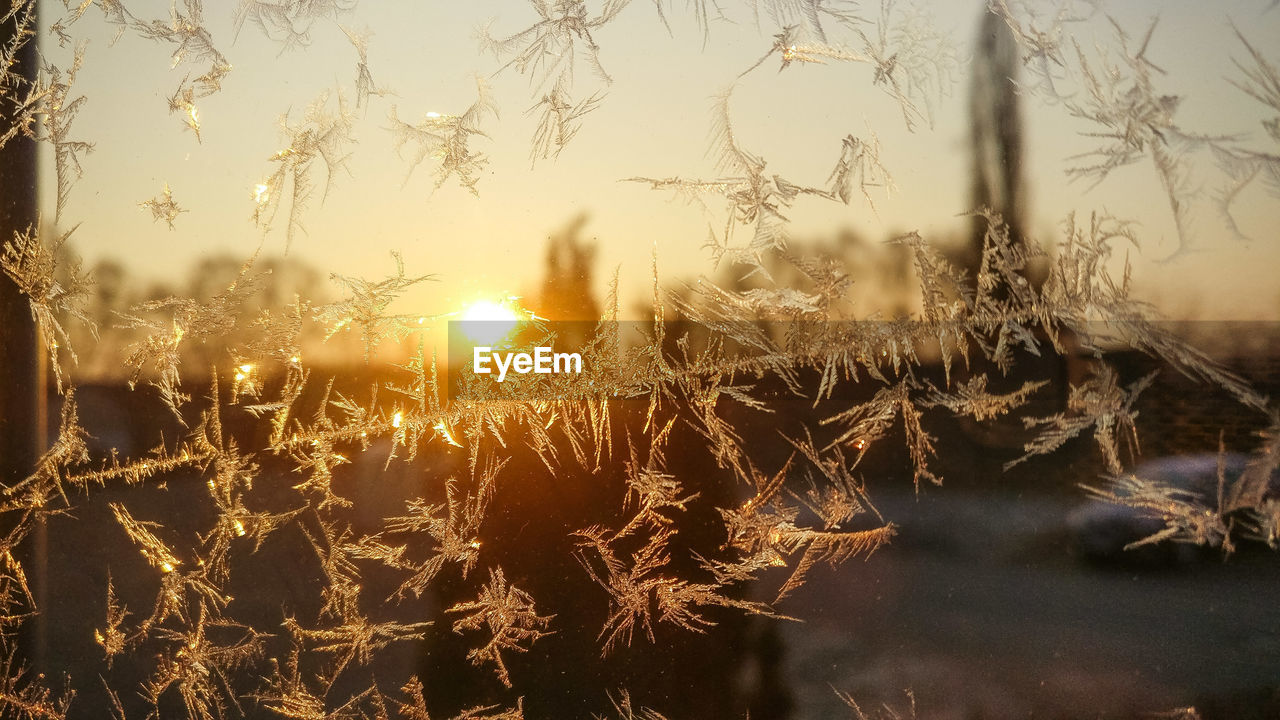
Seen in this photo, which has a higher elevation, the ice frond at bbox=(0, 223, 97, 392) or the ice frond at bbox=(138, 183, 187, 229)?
the ice frond at bbox=(138, 183, 187, 229)

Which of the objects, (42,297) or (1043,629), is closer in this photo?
(1043,629)

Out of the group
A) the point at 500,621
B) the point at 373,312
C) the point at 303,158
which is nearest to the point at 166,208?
the point at 303,158

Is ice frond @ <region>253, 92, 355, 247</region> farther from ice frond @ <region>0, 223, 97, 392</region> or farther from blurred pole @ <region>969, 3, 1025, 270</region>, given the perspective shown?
blurred pole @ <region>969, 3, 1025, 270</region>

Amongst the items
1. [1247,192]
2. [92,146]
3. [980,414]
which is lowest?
[980,414]

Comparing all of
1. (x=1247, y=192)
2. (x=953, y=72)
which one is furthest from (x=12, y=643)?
(x=1247, y=192)

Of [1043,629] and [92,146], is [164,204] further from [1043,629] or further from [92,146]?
[1043,629]

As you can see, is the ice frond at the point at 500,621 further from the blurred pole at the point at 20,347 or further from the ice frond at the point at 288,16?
the ice frond at the point at 288,16

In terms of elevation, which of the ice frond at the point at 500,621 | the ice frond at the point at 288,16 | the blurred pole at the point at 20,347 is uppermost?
the ice frond at the point at 288,16

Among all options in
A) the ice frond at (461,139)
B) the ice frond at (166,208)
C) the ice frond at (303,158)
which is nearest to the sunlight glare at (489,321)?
the ice frond at (461,139)

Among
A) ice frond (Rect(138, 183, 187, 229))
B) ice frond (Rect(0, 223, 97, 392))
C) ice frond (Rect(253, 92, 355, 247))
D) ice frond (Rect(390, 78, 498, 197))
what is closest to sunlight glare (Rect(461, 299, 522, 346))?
ice frond (Rect(390, 78, 498, 197))
